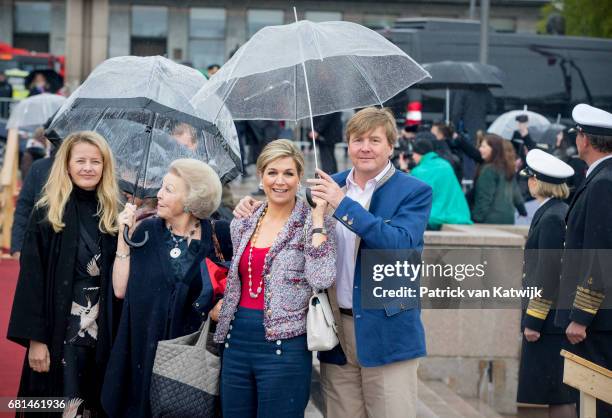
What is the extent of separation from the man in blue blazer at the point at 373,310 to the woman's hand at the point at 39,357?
1323 millimetres

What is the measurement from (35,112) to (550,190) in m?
7.33

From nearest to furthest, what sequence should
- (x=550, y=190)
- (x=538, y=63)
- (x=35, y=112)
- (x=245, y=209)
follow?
(x=245, y=209) → (x=550, y=190) → (x=35, y=112) → (x=538, y=63)

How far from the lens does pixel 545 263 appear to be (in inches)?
273

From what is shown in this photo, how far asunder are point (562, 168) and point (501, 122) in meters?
9.27

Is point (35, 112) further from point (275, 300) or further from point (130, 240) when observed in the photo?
point (275, 300)

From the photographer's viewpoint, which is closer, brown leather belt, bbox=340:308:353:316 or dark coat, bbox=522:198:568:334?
brown leather belt, bbox=340:308:353:316

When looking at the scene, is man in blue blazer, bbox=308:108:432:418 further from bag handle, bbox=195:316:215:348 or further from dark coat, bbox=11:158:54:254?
dark coat, bbox=11:158:54:254

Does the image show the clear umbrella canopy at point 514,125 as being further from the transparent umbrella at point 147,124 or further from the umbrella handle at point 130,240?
the umbrella handle at point 130,240

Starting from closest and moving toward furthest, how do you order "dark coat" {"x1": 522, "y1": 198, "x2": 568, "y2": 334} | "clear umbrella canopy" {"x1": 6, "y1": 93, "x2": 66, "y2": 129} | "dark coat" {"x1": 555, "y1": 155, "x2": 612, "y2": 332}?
"dark coat" {"x1": 555, "y1": 155, "x2": 612, "y2": 332}, "dark coat" {"x1": 522, "y1": 198, "x2": 568, "y2": 334}, "clear umbrella canopy" {"x1": 6, "y1": 93, "x2": 66, "y2": 129}

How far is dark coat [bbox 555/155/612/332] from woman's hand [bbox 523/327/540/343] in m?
0.96

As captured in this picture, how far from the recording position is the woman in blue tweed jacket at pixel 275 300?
198 inches

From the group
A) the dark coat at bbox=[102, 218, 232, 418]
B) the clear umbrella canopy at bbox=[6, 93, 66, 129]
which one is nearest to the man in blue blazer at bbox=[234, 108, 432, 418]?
the dark coat at bbox=[102, 218, 232, 418]

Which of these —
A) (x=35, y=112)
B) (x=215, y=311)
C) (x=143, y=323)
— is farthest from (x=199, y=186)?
(x=35, y=112)

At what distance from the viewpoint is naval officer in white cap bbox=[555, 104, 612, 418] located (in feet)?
19.7
